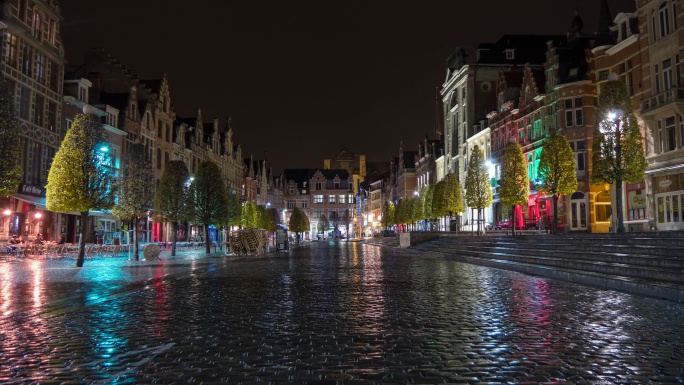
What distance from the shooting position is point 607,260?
61.7 feet

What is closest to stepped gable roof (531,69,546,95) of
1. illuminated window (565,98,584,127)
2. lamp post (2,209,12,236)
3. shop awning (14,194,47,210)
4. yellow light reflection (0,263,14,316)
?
illuminated window (565,98,584,127)

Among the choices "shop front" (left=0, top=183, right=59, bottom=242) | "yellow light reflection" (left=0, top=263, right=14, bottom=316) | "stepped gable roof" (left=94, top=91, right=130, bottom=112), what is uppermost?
"stepped gable roof" (left=94, top=91, right=130, bottom=112)

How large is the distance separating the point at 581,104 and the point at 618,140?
49.6 ft

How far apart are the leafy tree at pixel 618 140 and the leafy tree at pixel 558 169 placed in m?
5.63

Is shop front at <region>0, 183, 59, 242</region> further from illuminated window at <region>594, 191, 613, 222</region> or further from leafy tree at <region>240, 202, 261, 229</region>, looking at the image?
illuminated window at <region>594, 191, 613, 222</region>

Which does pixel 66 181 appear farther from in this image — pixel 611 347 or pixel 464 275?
pixel 611 347

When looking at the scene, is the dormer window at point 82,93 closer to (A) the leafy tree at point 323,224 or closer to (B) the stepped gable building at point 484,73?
(B) the stepped gable building at point 484,73

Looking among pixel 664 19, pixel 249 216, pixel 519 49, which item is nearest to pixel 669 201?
pixel 664 19

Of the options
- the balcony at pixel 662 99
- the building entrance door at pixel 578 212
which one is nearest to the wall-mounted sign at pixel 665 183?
the balcony at pixel 662 99

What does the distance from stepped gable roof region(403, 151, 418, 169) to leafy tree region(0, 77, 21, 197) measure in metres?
87.6

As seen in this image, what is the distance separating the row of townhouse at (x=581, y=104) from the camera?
30.0m

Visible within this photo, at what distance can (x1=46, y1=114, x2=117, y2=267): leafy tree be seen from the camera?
2356 cm

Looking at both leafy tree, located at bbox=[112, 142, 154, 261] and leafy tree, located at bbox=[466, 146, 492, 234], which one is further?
leafy tree, located at bbox=[466, 146, 492, 234]

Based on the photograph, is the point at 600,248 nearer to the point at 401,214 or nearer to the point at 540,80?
the point at 540,80
